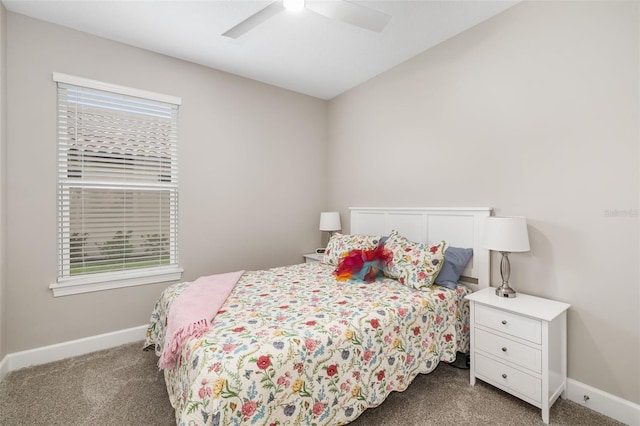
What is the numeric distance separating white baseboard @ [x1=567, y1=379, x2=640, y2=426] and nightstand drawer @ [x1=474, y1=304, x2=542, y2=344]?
579mm

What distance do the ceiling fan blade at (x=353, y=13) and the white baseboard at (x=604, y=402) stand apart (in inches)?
107

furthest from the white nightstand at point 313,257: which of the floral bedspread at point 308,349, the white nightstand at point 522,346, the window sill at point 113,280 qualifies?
the white nightstand at point 522,346

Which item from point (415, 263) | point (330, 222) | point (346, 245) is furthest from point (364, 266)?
point (330, 222)

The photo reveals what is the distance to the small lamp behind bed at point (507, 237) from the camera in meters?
1.95

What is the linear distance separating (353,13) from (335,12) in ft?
0.38

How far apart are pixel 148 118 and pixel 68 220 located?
45.5 inches

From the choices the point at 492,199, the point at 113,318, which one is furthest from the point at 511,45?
the point at 113,318

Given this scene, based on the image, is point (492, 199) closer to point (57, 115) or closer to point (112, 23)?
point (112, 23)

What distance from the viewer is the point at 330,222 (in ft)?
12.0

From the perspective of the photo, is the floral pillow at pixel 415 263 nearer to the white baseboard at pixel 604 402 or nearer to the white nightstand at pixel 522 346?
the white nightstand at pixel 522 346

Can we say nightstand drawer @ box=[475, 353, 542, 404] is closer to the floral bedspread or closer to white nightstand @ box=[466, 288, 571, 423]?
white nightstand @ box=[466, 288, 571, 423]

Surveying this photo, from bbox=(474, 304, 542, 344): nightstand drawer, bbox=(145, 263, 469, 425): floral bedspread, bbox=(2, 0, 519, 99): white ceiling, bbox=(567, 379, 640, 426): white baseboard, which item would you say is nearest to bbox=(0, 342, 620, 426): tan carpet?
bbox=(567, 379, 640, 426): white baseboard

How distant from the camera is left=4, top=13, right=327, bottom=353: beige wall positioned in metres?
2.28

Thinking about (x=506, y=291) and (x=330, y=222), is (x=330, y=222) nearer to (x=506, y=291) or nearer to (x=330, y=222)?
(x=330, y=222)
